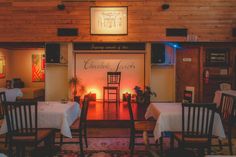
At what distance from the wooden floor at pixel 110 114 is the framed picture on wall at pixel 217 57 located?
2.88m

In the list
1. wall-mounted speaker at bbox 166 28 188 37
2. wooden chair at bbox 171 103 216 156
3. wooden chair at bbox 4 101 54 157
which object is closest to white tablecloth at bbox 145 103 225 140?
wooden chair at bbox 171 103 216 156

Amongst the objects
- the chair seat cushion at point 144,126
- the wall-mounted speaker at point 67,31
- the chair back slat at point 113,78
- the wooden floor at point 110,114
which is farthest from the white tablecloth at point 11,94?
the chair seat cushion at point 144,126

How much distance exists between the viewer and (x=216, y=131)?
4449 millimetres

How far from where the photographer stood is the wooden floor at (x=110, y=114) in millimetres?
7031

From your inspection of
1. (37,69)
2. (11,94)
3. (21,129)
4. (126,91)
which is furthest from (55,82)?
(21,129)

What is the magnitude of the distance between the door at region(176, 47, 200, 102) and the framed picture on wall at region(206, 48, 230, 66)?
1.34 feet

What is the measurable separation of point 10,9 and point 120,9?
348cm

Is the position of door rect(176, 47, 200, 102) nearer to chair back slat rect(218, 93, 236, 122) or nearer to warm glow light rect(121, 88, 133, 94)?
warm glow light rect(121, 88, 133, 94)

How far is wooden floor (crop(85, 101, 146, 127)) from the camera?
7.03m

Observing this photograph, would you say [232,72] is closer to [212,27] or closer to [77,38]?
[212,27]

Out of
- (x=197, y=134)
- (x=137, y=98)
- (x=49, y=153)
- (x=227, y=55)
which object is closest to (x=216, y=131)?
(x=197, y=134)

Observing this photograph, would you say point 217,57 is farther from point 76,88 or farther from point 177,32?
point 76,88

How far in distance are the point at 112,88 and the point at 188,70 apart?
2.60 m

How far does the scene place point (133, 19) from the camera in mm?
9328
